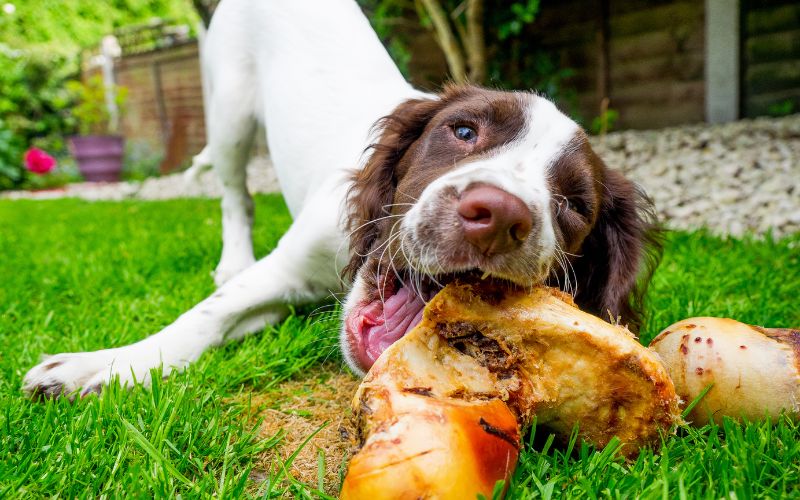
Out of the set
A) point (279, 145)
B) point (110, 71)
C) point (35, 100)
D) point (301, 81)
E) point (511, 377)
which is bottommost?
point (511, 377)

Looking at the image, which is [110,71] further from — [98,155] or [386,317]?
[386,317]

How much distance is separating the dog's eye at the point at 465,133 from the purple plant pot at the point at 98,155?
10613 mm

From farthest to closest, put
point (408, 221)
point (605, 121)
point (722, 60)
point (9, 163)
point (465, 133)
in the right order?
1. point (9, 163)
2. point (605, 121)
3. point (722, 60)
4. point (465, 133)
5. point (408, 221)

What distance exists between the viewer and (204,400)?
60.3 inches

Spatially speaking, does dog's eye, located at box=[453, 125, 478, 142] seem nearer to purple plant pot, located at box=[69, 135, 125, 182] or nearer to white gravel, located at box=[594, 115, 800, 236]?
white gravel, located at box=[594, 115, 800, 236]

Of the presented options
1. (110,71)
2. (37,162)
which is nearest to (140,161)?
(37,162)

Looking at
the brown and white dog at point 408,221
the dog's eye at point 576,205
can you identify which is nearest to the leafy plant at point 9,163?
the brown and white dog at point 408,221

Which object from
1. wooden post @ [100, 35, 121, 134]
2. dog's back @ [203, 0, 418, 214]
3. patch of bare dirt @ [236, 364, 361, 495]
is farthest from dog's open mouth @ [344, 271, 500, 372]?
wooden post @ [100, 35, 121, 134]

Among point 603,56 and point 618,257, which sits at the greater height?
point 603,56

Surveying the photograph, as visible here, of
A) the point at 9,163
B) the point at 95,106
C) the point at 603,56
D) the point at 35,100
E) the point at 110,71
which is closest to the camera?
the point at 603,56

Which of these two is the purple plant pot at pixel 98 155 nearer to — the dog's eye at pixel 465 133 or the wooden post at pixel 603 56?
the wooden post at pixel 603 56

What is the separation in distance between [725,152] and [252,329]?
15.2 feet

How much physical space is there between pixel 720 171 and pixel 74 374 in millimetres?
4696

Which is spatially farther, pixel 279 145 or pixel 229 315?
pixel 279 145
